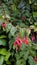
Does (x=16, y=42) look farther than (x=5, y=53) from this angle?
No

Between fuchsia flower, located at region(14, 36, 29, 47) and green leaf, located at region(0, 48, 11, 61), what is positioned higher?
fuchsia flower, located at region(14, 36, 29, 47)

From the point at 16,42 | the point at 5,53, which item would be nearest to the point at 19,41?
the point at 16,42

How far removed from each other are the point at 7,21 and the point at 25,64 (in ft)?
2.12

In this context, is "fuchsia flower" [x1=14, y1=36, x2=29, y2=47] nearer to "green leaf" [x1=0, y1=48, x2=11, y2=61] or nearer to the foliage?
the foliage

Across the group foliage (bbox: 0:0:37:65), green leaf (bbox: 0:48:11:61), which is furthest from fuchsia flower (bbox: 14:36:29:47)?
green leaf (bbox: 0:48:11:61)

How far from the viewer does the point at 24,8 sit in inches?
137

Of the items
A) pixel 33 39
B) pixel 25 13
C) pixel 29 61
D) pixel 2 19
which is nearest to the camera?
pixel 29 61

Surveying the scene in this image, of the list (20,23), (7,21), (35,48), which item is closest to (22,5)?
(20,23)

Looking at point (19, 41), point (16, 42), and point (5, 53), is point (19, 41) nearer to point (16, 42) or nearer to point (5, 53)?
point (16, 42)

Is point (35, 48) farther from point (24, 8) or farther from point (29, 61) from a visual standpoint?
point (24, 8)

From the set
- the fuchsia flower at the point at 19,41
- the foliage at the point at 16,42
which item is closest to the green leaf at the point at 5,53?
the foliage at the point at 16,42

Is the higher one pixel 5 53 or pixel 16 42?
Result: pixel 16 42

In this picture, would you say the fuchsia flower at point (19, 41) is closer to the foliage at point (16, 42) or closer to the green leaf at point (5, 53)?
the foliage at point (16, 42)

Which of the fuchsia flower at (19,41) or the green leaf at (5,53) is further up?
the fuchsia flower at (19,41)
